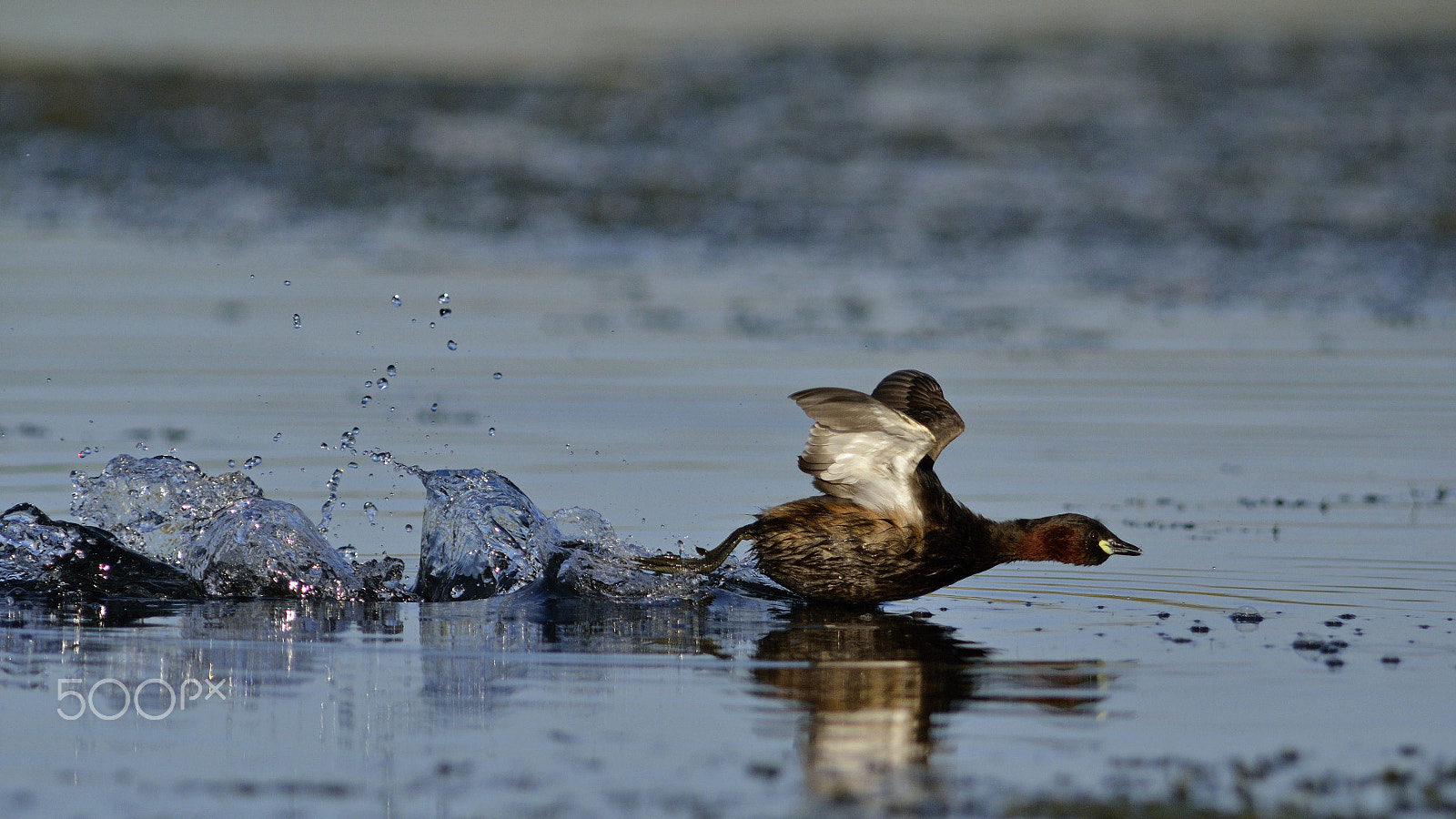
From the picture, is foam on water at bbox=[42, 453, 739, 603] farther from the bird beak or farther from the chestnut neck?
the bird beak

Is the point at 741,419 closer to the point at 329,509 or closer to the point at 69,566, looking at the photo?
the point at 329,509

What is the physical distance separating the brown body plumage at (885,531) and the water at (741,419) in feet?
0.64

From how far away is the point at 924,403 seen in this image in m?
8.45

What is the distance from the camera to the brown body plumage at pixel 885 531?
816 centimetres

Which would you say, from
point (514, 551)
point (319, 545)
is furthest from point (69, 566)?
point (514, 551)

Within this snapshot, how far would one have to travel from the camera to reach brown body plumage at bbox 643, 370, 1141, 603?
8.16 metres

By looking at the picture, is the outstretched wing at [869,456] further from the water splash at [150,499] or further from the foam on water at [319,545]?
the water splash at [150,499]

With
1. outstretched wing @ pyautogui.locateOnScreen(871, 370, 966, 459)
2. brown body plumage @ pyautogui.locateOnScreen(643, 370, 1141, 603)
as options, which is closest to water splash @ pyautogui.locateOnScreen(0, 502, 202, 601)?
brown body plumage @ pyautogui.locateOnScreen(643, 370, 1141, 603)

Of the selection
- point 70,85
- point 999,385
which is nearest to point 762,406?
point 999,385

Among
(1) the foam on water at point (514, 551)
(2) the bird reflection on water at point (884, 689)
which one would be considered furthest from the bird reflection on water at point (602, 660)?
(1) the foam on water at point (514, 551)

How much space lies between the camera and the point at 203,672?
6.70 meters

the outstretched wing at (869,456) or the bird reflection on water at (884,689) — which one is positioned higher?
the outstretched wing at (869,456)

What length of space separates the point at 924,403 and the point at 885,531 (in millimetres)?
607

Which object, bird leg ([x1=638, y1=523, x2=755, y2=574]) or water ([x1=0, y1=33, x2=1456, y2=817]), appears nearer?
water ([x1=0, y1=33, x2=1456, y2=817])
